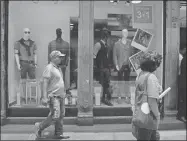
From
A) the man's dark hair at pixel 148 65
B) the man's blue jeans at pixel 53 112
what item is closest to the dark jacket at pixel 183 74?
the man's blue jeans at pixel 53 112

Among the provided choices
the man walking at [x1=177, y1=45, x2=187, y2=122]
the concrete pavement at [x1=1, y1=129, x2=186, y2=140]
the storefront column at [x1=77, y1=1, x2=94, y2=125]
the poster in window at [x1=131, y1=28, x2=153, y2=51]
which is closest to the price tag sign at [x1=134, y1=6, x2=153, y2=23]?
the poster in window at [x1=131, y1=28, x2=153, y2=51]

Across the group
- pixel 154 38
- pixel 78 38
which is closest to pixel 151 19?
pixel 154 38

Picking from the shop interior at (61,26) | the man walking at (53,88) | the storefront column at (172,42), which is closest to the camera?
the man walking at (53,88)

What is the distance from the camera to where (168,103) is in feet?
27.6

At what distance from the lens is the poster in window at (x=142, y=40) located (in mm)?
8719

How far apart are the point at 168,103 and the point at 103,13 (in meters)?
3.14

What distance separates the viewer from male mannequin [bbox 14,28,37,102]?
27.9ft

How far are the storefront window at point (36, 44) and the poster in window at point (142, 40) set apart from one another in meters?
1.76

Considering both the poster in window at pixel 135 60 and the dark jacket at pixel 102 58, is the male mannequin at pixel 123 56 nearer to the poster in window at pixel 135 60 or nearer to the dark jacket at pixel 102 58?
the poster in window at pixel 135 60

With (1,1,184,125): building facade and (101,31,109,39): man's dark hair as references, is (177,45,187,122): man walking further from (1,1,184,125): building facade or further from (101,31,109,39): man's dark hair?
(101,31,109,39): man's dark hair

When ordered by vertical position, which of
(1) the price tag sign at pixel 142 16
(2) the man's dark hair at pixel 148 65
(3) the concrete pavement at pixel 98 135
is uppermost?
(1) the price tag sign at pixel 142 16

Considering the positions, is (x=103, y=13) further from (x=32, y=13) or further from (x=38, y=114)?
(x=38, y=114)

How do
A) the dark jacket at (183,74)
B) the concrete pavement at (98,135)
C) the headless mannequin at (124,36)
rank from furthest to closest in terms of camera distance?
the headless mannequin at (124,36) < the dark jacket at (183,74) < the concrete pavement at (98,135)

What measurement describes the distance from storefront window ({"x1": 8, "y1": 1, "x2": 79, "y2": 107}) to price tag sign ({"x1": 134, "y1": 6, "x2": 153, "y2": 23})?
5.61ft
